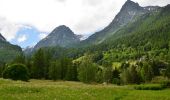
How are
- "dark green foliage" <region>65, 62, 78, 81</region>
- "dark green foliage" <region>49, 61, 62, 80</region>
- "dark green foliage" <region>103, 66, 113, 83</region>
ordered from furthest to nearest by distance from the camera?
"dark green foliage" <region>103, 66, 113, 83</region>
"dark green foliage" <region>65, 62, 78, 81</region>
"dark green foliage" <region>49, 61, 62, 80</region>

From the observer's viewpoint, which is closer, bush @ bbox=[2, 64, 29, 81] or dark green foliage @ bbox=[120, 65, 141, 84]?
bush @ bbox=[2, 64, 29, 81]

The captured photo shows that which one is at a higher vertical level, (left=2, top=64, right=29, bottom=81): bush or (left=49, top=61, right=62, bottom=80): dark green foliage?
(left=49, top=61, right=62, bottom=80): dark green foliage

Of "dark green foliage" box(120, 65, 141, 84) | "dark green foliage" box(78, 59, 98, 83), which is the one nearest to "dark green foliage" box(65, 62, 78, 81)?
"dark green foliage" box(78, 59, 98, 83)

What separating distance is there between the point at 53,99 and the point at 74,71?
122319mm

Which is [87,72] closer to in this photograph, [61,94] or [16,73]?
[16,73]

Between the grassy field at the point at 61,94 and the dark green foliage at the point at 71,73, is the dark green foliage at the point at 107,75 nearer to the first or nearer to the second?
the dark green foliage at the point at 71,73

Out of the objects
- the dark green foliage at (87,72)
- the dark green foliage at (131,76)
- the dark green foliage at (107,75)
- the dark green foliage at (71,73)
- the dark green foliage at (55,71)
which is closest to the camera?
the dark green foliage at (87,72)

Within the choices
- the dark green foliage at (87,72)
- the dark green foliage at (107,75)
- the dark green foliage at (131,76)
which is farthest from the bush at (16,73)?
the dark green foliage at (107,75)

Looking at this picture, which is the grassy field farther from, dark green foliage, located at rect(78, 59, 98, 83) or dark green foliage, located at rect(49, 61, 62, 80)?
dark green foliage, located at rect(49, 61, 62, 80)

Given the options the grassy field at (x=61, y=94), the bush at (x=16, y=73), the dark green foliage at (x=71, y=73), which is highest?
the dark green foliage at (x=71, y=73)

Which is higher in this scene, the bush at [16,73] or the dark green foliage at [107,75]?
the dark green foliage at [107,75]

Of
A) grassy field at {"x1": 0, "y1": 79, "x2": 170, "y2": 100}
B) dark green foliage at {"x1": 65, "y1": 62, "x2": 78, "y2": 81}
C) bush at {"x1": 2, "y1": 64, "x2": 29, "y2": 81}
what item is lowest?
grassy field at {"x1": 0, "y1": 79, "x2": 170, "y2": 100}

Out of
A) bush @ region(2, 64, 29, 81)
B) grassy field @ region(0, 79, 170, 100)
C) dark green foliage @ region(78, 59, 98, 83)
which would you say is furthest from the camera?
dark green foliage @ region(78, 59, 98, 83)

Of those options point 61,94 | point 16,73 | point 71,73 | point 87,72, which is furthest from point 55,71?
point 61,94
